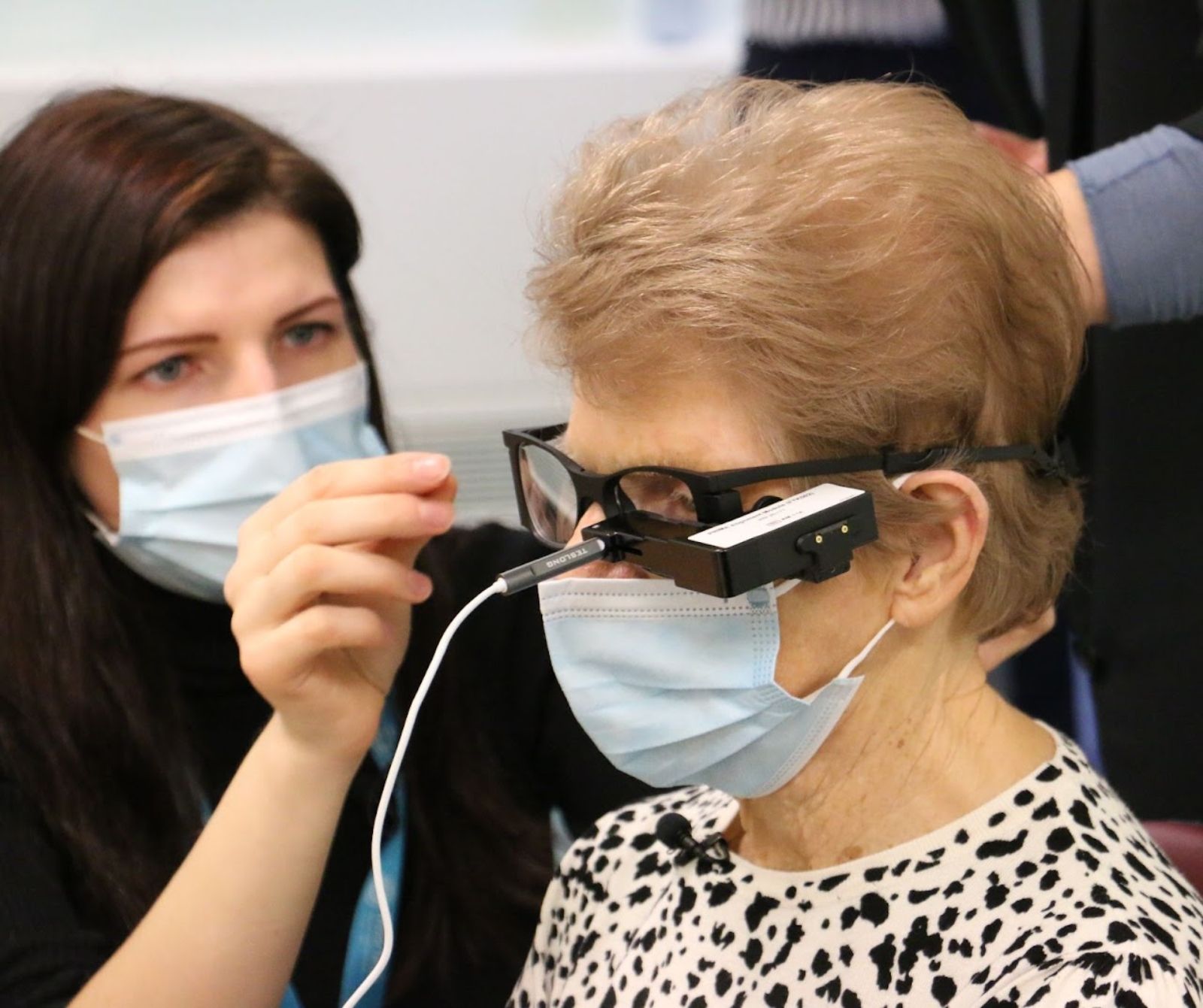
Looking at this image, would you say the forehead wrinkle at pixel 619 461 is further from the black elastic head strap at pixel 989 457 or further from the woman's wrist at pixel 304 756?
the woman's wrist at pixel 304 756

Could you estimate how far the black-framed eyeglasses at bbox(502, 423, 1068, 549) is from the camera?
35.0 inches

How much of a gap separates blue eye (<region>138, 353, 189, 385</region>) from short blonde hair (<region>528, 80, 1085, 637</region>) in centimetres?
58

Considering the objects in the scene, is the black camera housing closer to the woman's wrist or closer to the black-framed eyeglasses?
the black-framed eyeglasses

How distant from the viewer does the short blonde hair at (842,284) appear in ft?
2.89

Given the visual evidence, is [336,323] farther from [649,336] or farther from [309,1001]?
[309,1001]

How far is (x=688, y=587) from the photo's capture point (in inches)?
34.4

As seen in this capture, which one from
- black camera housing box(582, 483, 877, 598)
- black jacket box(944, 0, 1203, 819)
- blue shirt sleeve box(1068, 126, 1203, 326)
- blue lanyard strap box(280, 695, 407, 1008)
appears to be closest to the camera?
black camera housing box(582, 483, 877, 598)

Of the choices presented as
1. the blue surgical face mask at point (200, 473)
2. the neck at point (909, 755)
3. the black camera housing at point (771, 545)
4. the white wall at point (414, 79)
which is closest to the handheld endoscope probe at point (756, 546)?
the black camera housing at point (771, 545)

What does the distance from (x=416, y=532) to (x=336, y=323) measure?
51cm

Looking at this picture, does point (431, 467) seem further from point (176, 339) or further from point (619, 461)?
point (176, 339)

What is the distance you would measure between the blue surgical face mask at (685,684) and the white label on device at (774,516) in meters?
0.08

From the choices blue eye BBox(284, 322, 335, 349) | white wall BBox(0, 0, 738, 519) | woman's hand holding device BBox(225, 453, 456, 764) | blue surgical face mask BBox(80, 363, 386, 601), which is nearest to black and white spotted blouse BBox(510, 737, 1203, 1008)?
woman's hand holding device BBox(225, 453, 456, 764)

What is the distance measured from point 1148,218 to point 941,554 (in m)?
0.38

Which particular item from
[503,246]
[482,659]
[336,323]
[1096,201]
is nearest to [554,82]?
[503,246]
